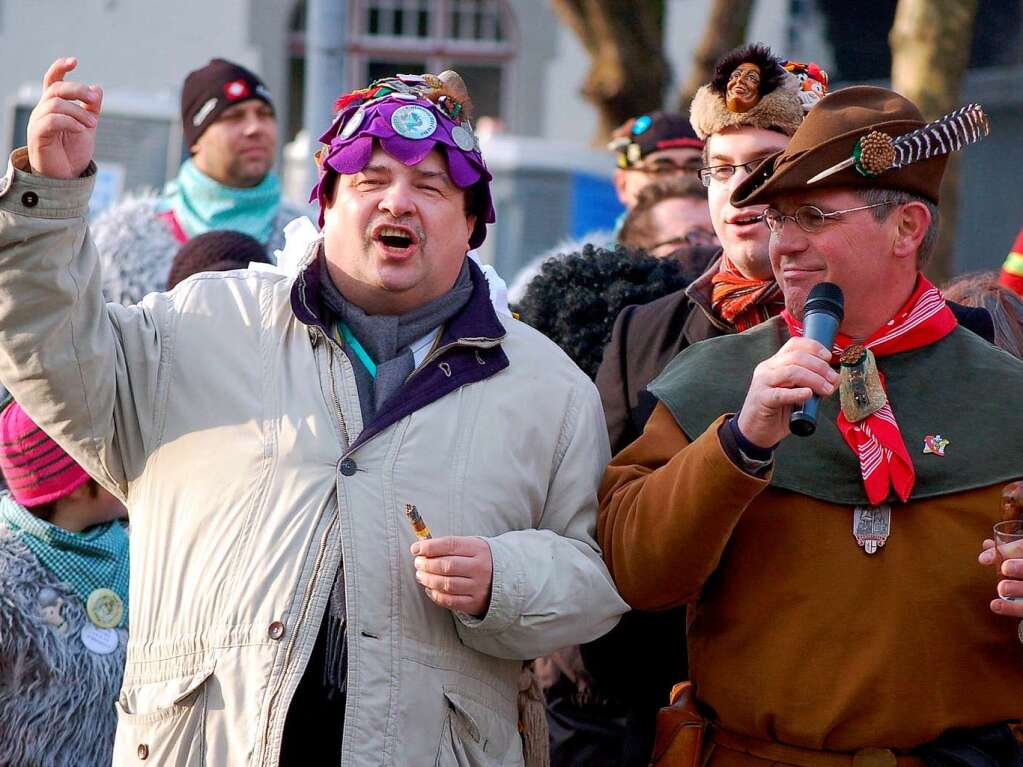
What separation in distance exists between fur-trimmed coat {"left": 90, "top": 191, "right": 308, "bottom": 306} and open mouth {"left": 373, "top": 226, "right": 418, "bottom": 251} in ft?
6.86

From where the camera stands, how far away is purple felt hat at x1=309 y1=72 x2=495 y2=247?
10.5 ft

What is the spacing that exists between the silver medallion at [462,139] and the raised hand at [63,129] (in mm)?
744

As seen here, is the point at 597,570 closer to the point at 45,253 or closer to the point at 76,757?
the point at 45,253

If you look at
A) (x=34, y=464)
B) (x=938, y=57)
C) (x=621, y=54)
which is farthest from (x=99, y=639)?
(x=621, y=54)

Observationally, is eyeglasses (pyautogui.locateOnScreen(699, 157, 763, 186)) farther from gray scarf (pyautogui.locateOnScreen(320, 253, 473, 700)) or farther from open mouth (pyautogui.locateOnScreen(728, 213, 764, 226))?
gray scarf (pyautogui.locateOnScreen(320, 253, 473, 700))

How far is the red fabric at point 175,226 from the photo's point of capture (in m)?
5.69

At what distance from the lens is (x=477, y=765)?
307cm

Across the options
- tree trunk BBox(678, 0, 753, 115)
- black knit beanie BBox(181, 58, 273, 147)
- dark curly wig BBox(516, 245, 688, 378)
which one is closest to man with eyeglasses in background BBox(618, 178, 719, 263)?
dark curly wig BBox(516, 245, 688, 378)

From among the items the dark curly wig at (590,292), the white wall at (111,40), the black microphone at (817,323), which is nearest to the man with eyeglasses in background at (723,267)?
the dark curly wig at (590,292)

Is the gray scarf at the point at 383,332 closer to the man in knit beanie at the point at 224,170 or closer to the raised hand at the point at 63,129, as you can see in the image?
the raised hand at the point at 63,129

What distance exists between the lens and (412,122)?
10.5 ft

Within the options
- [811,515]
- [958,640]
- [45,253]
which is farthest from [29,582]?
[958,640]

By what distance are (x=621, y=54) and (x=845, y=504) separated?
9.80 meters

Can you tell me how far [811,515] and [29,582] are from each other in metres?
1.87
